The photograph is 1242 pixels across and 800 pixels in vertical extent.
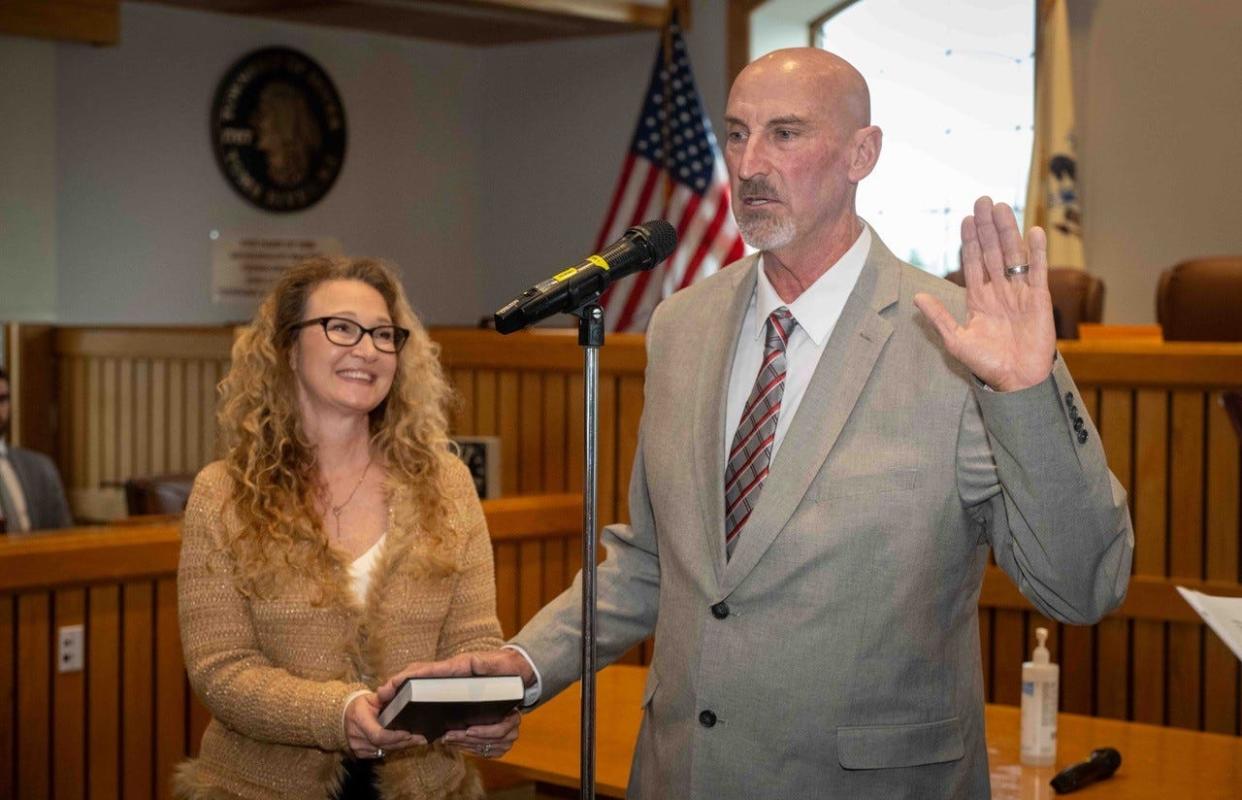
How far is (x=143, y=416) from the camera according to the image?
8312 millimetres

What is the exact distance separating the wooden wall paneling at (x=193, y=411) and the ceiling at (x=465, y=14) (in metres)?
2.61

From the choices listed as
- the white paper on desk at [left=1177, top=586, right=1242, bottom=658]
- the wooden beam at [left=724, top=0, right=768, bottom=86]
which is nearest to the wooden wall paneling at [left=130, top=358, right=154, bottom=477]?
the wooden beam at [left=724, top=0, right=768, bottom=86]

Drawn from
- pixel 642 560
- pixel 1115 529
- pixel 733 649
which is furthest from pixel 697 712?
pixel 1115 529

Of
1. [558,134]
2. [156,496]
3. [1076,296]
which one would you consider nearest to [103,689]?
[156,496]

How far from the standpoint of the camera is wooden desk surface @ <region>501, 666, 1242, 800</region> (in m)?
2.71

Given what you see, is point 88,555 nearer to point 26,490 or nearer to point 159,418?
point 26,490

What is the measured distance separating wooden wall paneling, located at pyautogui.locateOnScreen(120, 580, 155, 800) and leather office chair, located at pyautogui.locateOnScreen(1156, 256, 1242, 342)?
3342 mm

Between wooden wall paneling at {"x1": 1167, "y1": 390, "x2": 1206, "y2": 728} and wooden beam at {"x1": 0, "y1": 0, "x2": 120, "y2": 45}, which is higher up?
wooden beam at {"x1": 0, "y1": 0, "x2": 120, "y2": 45}

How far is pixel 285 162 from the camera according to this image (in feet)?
32.8

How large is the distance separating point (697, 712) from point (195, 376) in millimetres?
6274

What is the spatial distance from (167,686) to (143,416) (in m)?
4.36

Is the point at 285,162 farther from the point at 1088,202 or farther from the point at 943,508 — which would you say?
the point at 943,508

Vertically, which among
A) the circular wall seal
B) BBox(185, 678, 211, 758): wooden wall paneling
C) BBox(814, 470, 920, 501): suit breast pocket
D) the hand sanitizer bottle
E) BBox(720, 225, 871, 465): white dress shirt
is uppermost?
the circular wall seal

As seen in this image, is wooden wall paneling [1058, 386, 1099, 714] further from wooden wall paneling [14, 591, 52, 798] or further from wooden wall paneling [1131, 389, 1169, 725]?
wooden wall paneling [14, 591, 52, 798]
